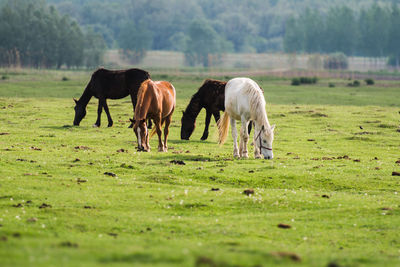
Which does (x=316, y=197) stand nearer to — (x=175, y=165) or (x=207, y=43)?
(x=175, y=165)

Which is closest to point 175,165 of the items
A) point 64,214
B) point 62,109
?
point 64,214

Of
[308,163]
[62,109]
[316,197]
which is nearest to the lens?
[316,197]

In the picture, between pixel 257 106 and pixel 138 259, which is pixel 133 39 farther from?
pixel 138 259

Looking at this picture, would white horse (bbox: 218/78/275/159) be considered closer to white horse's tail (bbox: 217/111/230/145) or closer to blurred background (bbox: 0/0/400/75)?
white horse's tail (bbox: 217/111/230/145)

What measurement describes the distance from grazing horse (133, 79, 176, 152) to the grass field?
0.64 m

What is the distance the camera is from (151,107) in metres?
20.2

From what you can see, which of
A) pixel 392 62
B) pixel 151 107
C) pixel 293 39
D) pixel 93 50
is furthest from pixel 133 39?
pixel 151 107

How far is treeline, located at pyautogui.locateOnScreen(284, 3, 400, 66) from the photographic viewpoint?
14375 centimetres

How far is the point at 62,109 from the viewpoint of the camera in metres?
36.3

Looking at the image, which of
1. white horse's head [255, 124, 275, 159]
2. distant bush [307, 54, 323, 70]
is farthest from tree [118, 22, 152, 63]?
white horse's head [255, 124, 275, 159]

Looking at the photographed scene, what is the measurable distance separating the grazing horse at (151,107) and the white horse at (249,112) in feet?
7.40

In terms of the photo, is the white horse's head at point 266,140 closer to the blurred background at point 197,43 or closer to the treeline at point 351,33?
the blurred background at point 197,43

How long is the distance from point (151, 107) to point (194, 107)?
18.8 feet

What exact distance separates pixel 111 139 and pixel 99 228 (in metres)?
13.2
